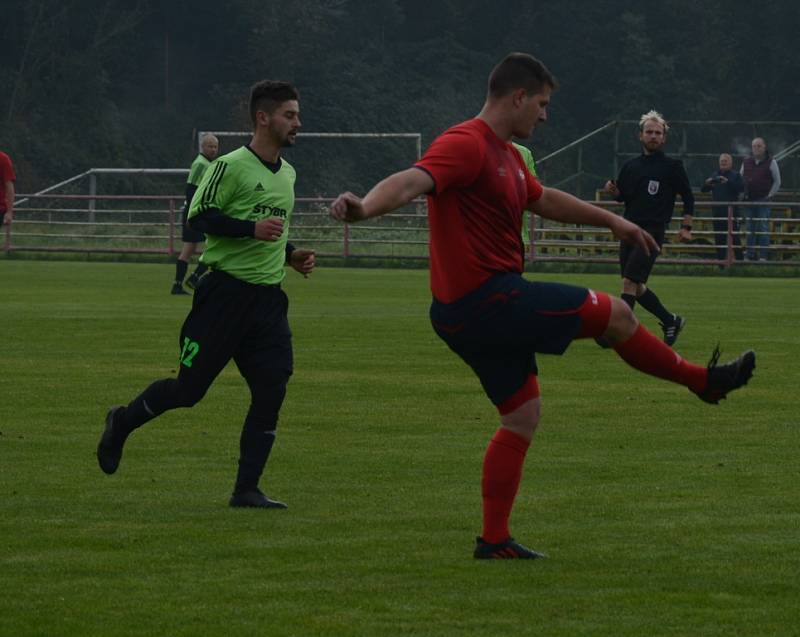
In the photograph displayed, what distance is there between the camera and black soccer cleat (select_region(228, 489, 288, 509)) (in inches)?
321

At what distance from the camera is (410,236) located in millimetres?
41500

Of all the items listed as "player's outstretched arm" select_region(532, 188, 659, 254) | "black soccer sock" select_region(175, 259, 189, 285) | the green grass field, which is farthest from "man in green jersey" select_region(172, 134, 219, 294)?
"player's outstretched arm" select_region(532, 188, 659, 254)

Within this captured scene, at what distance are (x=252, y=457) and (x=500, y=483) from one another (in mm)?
1702

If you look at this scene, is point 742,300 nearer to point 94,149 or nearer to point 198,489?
point 198,489

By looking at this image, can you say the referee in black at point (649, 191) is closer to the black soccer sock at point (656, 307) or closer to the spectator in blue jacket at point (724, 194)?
the black soccer sock at point (656, 307)

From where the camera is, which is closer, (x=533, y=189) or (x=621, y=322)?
(x=621, y=322)

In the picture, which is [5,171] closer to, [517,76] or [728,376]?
[517,76]

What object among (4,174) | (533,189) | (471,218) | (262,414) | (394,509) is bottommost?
(394,509)

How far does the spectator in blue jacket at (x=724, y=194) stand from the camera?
3516 cm

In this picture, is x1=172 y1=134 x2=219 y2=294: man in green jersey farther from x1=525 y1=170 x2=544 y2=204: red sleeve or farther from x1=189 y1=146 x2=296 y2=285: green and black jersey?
x1=525 y1=170 x2=544 y2=204: red sleeve

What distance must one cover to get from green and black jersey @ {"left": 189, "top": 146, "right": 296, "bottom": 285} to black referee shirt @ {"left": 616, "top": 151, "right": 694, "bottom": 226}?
945 centimetres

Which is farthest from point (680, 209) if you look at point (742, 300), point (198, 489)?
point (198, 489)

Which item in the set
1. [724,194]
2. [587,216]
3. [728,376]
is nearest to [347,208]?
[587,216]

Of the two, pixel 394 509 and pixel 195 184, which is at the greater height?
pixel 195 184
